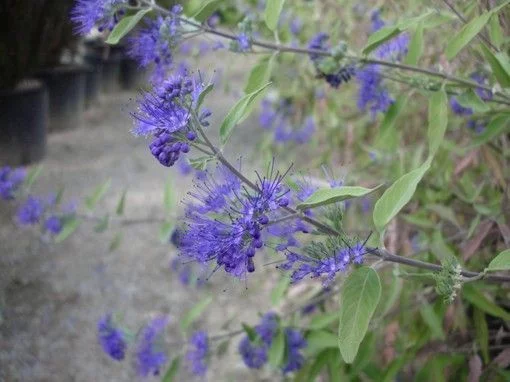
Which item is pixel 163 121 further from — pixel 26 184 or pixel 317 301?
pixel 26 184

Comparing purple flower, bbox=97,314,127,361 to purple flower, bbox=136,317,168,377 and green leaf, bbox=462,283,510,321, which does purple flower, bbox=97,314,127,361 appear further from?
green leaf, bbox=462,283,510,321

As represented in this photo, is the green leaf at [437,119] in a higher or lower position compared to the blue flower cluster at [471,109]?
higher

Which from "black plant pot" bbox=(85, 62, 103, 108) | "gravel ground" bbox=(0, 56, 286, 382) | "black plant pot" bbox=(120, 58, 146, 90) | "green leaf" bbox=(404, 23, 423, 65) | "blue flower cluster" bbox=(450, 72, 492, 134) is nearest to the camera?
"green leaf" bbox=(404, 23, 423, 65)

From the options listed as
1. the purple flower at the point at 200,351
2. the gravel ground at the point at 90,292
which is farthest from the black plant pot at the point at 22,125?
the purple flower at the point at 200,351

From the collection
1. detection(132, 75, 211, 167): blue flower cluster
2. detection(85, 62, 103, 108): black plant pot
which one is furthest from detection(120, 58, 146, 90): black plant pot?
detection(132, 75, 211, 167): blue flower cluster

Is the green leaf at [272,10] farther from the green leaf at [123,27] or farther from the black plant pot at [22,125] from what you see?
the black plant pot at [22,125]

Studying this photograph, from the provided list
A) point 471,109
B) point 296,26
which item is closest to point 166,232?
point 471,109
